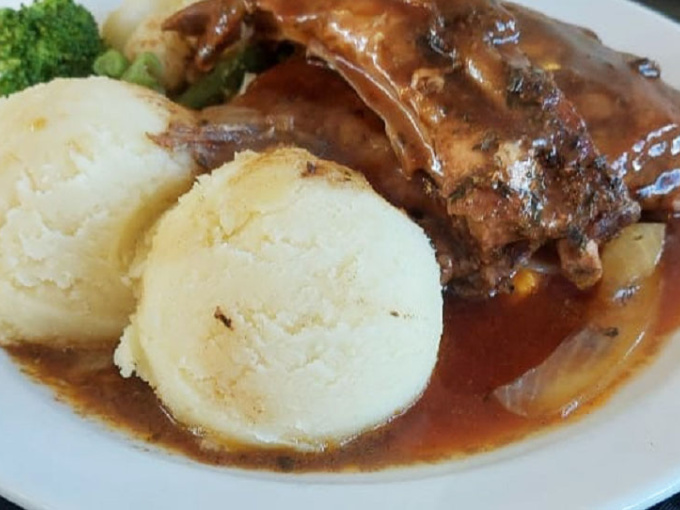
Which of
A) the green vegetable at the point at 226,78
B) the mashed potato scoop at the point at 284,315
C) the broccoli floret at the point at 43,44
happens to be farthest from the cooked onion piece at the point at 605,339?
the broccoli floret at the point at 43,44

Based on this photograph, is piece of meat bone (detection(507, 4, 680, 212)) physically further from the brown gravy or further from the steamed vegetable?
the steamed vegetable

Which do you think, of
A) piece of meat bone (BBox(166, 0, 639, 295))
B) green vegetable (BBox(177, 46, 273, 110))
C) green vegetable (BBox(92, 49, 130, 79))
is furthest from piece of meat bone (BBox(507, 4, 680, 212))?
green vegetable (BBox(92, 49, 130, 79))

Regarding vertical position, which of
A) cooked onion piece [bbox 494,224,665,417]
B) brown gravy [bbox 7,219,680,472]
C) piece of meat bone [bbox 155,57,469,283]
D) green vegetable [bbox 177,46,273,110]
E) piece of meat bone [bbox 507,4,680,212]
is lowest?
brown gravy [bbox 7,219,680,472]

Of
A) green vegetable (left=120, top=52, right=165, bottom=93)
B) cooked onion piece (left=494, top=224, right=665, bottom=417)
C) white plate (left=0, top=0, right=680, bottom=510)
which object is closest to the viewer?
white plate (left=0, top=0, right=680, bottom=510)

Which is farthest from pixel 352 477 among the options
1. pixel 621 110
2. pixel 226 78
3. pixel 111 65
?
pixel 111 65

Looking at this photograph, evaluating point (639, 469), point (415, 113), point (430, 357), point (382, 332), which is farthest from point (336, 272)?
point (639, 469)

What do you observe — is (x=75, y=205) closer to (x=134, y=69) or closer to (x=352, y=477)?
(x=134, y=69)

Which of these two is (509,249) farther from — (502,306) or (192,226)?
(192,226)

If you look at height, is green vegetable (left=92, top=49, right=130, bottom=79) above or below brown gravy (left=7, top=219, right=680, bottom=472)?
above
